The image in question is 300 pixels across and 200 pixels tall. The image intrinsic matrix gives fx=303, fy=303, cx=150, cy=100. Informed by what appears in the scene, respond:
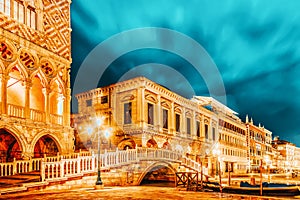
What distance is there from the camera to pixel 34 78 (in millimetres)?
19938

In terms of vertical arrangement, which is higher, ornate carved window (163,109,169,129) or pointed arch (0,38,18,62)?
pointed arch (0,38,18,62)

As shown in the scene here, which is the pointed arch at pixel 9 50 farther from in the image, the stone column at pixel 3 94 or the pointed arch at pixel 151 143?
the pointed arch at pixel 151 143

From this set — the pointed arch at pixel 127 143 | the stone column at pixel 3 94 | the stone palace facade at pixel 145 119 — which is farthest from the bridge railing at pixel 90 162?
the pointed arch at pixel 127 143

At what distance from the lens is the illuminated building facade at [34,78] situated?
1680cm

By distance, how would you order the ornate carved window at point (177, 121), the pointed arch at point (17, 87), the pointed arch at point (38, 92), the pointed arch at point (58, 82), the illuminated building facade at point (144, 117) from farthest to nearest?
the ornate carved window at point (177, 121) < the illuminated building facade at point (144, 117) < the pointed arch at point (58, 82) < the pointed arch at point (38, 92) < the pointed arch at point (17, 87)

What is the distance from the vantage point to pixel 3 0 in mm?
16953

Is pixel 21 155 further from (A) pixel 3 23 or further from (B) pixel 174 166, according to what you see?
(B) pixel 174 166

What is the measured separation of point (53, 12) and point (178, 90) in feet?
66.6

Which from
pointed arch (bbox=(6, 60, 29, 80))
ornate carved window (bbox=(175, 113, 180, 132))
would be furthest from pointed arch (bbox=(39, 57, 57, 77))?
ornate carved window (bbox=(175, 113, 180, 132))

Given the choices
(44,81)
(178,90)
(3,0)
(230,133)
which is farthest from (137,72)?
(230,133)

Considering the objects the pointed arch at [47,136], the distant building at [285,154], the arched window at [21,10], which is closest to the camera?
the arched window at [21,10]

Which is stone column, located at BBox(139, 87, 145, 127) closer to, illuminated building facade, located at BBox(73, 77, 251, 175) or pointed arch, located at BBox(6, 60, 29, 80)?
illuminated building facade, located at BBox(73, 77, 251, 175)

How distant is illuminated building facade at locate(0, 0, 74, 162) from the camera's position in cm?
1680

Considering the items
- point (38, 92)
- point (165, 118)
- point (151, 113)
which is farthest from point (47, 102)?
point (165, 118)
